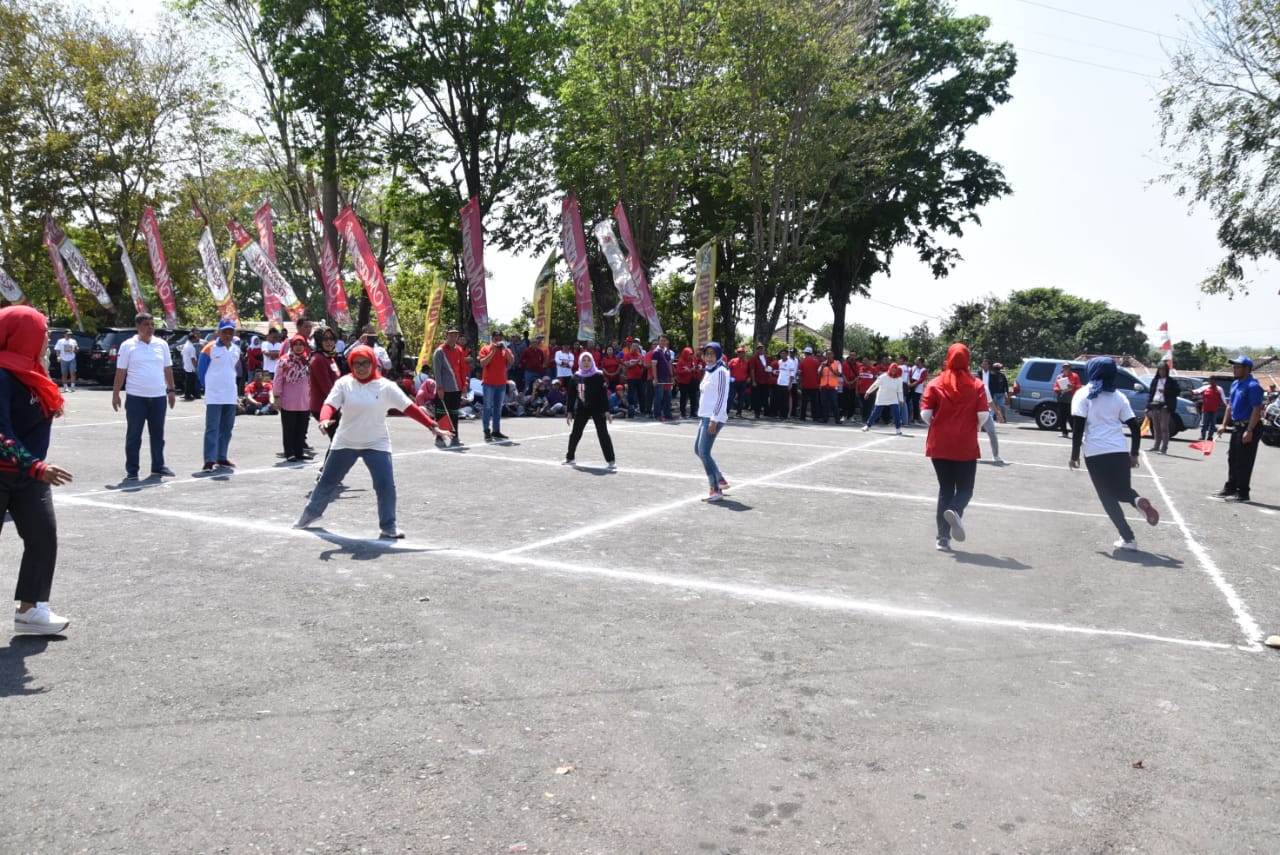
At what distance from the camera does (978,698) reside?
475 centimetres

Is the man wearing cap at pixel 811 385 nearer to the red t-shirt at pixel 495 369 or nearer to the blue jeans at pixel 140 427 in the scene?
the red t-shirt at pixel 495 369

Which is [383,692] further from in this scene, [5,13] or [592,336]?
[5,13]

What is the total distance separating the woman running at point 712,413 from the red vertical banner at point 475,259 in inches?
663

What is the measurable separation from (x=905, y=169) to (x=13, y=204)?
112ft

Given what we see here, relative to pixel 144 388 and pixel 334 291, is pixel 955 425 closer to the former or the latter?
pixel 144 388

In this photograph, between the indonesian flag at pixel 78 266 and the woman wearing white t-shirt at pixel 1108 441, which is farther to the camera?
the indonesian flag at pixel 78 266

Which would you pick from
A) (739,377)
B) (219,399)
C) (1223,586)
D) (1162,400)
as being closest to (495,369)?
(219,399)

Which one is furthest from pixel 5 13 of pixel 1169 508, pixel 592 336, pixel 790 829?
pixel 790 829

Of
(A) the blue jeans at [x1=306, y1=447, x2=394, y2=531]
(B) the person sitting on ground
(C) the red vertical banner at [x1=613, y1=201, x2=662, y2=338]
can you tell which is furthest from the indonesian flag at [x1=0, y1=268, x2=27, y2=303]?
(A) the blue jeans at [x1=306, y1=447, x2=394, y2=531]

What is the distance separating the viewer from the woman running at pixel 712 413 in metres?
11.0

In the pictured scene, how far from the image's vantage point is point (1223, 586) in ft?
25.0

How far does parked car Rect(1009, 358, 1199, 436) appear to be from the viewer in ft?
86.6

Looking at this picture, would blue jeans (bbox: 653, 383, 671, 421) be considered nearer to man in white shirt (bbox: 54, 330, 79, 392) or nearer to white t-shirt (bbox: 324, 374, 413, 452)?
white t-shirt (bbox: 324, 374, 413, 452)

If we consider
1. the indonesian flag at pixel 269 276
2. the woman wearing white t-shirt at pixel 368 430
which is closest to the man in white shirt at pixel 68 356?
the indonesian flag at pixel 269 276
